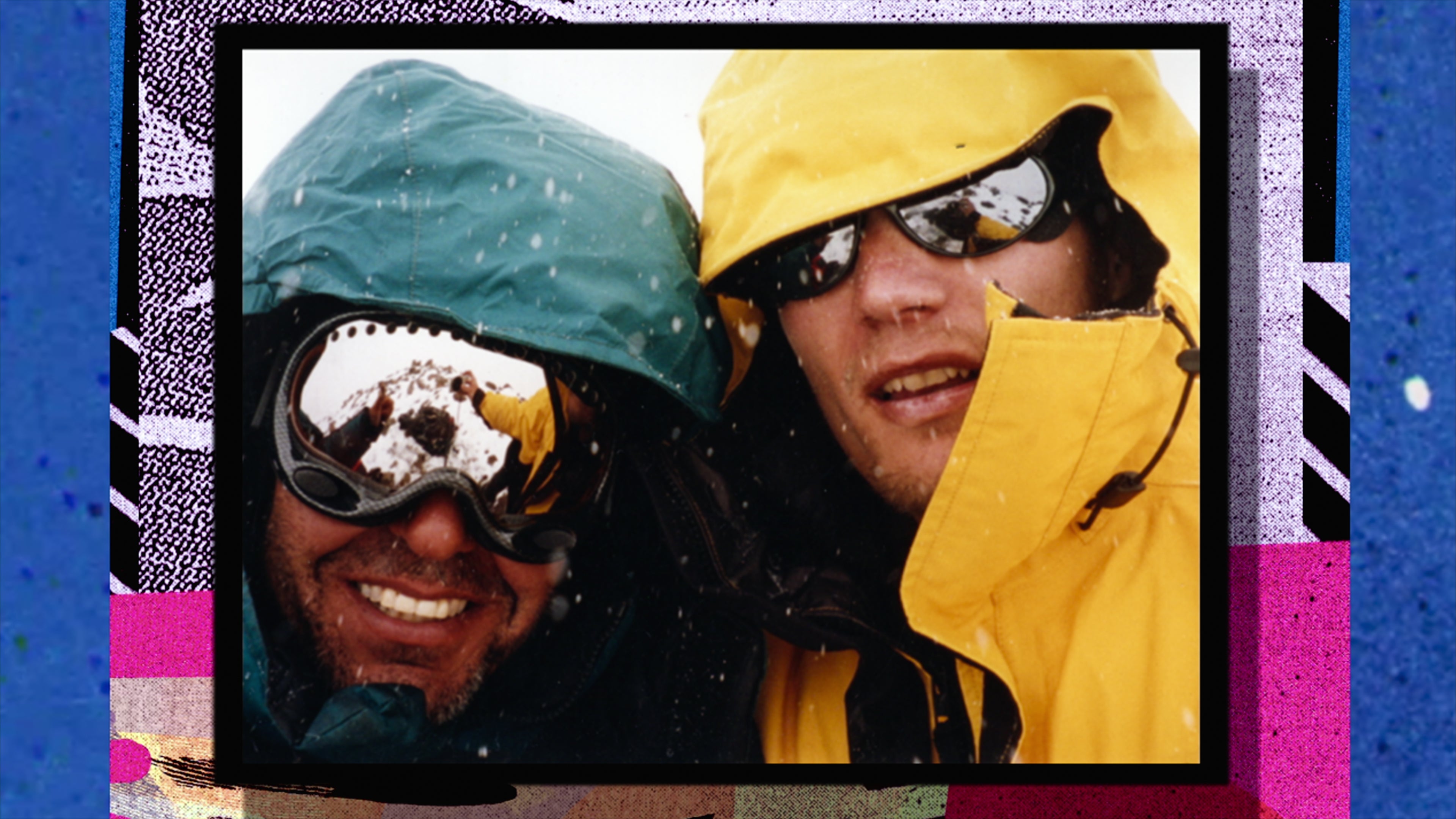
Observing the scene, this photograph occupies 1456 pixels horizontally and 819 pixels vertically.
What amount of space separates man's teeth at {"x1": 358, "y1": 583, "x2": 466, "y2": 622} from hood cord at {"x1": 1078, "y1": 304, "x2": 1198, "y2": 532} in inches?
29.8

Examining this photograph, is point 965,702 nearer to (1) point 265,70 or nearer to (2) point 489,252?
(2) point 489,252

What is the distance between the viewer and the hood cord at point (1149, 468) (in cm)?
124

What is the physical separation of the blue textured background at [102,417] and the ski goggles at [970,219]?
425mm

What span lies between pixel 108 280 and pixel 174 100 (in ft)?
0.78

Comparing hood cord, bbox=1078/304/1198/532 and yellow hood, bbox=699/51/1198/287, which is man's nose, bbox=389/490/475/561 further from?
hood cord, bbox=1078/304/1198/532

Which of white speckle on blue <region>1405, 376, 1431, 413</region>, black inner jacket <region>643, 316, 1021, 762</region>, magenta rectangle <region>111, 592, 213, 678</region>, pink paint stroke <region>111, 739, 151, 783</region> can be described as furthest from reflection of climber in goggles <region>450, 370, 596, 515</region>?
white speckle on blue <region>1405, 376, 1431, 413</region>

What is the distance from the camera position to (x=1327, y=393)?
1.31 meters

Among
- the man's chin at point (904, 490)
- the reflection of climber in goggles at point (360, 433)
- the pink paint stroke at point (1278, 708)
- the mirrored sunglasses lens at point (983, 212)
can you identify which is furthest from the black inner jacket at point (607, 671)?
the mirrored sunglasses lens at point (983, 212)

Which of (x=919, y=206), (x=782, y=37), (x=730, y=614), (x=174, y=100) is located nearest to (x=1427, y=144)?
(x=919, y=206)

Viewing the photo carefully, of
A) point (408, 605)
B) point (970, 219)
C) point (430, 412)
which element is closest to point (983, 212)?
point (970, 219)

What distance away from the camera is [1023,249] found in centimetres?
122

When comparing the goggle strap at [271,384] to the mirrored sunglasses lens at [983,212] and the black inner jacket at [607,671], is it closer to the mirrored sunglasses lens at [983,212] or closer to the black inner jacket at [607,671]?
the black inner jacket at [607,671]

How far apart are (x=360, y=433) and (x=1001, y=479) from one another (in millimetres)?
742

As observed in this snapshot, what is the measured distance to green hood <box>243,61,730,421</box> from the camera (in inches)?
47.2
